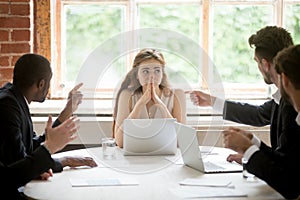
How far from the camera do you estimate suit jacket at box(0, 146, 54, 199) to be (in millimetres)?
1997

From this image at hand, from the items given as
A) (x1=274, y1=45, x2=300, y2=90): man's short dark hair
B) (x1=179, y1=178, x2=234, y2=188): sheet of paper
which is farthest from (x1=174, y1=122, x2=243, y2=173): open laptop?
(x1=274, y1=45, x2=300, y2=90): man's short dark hair

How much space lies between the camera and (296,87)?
75.8 inches

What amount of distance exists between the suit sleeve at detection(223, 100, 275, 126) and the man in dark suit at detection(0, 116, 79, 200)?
1221mm

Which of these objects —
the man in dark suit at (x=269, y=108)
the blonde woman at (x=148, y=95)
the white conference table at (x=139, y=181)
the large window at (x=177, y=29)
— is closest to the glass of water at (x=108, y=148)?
the white conference table at (x=139, y=181)

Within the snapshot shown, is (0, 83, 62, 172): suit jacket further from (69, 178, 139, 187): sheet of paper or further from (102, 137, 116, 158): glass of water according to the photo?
(102, 137, 116, 158): glass of water

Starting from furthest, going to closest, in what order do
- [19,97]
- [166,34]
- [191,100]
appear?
[166,34], [191,100], [19,97]

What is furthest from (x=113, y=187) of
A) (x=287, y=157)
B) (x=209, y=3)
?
(x=209, y=3)

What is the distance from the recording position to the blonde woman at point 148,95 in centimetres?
309

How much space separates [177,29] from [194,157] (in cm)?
168

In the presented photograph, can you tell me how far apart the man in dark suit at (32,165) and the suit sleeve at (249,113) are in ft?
4.00

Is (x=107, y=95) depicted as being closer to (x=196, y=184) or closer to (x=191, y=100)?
(x=191, y=100)

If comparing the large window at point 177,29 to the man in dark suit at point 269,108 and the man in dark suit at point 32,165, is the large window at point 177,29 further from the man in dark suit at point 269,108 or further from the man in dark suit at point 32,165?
the man in dark suit at point 32,165

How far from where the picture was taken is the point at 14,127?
2.12 m

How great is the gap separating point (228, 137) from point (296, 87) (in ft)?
1.01
